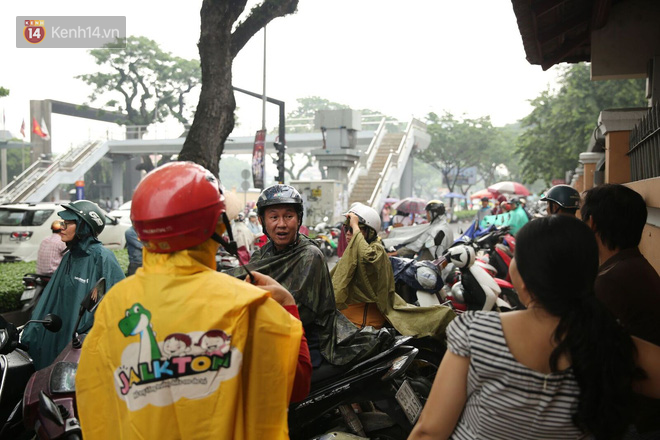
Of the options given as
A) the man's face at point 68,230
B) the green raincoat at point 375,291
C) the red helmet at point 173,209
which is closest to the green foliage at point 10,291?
the man's face at point 68,230

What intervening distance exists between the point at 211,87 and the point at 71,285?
212 inches

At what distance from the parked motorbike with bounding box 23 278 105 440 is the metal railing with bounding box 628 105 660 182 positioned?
12.1 ft

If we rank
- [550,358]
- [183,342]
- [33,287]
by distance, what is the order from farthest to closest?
[33,287] < [183,342] < [550,358]

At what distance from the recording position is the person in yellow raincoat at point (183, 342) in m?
1.75

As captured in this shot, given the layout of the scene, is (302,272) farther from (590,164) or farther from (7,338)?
(590,164)

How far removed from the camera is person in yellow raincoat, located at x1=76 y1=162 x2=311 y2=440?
175 cm

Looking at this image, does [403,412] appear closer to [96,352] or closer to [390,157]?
[96,352]

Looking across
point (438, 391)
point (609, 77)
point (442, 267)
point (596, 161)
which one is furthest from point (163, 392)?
point (596, 161)

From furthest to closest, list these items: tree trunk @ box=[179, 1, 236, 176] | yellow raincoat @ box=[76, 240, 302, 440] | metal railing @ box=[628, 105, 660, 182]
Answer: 1. tree trunk @ box=[179, 1, 236, 176]
2. metal railing @ box=[628, 105, 660, 182]
3. yellow raincoat @ box=[76, 240, 302, 440]

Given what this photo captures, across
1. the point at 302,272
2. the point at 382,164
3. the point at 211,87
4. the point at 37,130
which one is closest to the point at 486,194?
the point at 382,164

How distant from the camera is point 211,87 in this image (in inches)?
368

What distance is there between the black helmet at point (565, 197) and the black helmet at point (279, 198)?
2.17 metres

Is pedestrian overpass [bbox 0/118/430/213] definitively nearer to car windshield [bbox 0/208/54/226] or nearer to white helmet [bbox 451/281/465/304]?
car windshield [bbox 0/208/54/226]

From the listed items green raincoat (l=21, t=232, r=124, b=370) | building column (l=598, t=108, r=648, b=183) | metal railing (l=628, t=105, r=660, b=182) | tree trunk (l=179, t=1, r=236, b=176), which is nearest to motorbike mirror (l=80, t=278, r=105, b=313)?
green raincoat (l=21, t=232, r=124, b=370)
